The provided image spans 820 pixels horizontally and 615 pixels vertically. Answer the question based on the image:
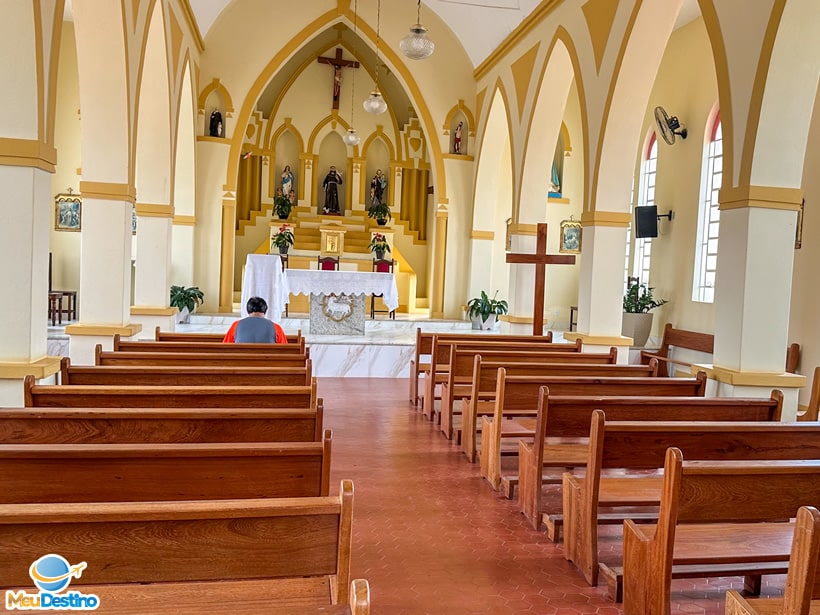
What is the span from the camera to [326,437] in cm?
231

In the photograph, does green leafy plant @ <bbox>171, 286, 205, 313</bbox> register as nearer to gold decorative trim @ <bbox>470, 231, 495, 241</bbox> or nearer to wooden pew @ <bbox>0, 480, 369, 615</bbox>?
gold decorative trim @ <bbox>470, 231, 495, 241</bbox>

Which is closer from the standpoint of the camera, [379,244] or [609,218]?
[609,218]

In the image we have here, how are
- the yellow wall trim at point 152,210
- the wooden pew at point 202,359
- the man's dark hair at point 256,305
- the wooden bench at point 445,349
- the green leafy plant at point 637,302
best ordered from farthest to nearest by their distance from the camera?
the green leafy plant at point 637,302, the yellow wall trim at point 152,210, the wooden bench at point 445,349, the man's dark hair at point 256,305, the wooden pew at point 202,359

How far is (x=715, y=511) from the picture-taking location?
2.41 meters

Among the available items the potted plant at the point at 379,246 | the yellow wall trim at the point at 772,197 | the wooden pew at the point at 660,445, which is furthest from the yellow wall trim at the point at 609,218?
the potted plant at the point at 379,246

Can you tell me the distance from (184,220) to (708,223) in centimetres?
891

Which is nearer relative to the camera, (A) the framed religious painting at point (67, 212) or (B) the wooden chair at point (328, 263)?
(A) the framed religious painting at point (67, 212)

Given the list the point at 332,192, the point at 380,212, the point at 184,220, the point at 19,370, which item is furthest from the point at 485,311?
the point at 19,370

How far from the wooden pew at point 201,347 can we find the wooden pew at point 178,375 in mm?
887

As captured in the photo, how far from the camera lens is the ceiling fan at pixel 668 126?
11.1 m

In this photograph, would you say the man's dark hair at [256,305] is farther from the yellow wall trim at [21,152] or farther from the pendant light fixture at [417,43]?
the pendant light fixture at [417,43]

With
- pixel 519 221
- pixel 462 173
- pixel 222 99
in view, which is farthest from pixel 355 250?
pixel 519 221

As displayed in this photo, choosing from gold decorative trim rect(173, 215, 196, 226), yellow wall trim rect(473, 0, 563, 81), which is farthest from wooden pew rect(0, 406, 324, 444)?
gold decorative trim rect(173, 215, 196, 226)

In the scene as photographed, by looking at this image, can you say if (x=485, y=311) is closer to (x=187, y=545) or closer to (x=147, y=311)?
(x=147, y=311)
